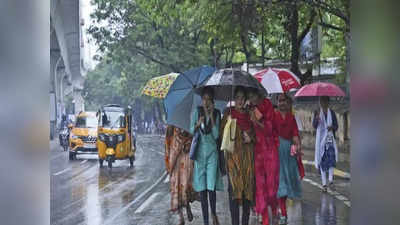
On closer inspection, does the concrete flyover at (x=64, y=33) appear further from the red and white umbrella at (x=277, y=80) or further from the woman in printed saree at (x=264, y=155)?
the woman in printed saree at (x=264, y=155)

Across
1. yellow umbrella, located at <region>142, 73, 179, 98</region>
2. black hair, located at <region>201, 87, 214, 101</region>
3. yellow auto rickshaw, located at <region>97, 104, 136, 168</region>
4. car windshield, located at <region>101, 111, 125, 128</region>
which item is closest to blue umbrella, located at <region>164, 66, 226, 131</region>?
black hair, located at <region>201, 87, 214, 101</region>

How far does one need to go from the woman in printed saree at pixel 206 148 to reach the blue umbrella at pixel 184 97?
0.38 m

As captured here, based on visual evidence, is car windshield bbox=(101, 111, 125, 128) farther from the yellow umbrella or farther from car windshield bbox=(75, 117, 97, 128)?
the yellow umbrella

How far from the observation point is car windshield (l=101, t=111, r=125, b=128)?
1817cm

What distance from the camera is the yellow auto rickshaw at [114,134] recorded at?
57.6ft

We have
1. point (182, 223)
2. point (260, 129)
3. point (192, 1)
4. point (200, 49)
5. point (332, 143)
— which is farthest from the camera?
point (200, 49)

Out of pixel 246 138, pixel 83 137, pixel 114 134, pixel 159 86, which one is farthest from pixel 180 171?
pixel 83 137

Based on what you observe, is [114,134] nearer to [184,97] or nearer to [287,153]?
[184,97]

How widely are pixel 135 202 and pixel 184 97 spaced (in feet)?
11.0
